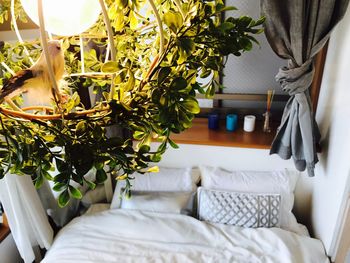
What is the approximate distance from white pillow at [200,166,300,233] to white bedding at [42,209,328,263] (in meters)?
0.15

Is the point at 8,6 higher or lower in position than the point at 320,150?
higher

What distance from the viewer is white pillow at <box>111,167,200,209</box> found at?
1.77 m

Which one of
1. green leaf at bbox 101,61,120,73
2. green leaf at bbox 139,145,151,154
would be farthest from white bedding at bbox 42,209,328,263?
green leaf at bbox 101,61,120,73

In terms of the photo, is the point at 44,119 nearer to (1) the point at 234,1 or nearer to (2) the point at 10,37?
(2) the point at 10,37

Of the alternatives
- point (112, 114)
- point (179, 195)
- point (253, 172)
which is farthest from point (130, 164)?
point (253, 172)

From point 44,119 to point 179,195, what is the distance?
1.32 metres

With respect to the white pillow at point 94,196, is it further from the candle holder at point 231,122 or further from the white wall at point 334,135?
the white wall at point 334,135

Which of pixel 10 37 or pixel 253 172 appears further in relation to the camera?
pixel 253 172

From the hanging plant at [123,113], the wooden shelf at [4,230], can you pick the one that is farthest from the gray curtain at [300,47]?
the wooden shelf at [4,230]

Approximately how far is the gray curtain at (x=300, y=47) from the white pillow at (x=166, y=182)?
633mm

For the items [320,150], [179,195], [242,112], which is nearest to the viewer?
[320,150]

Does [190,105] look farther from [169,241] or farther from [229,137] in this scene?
[229,137]

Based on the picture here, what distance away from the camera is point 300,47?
128 centimetres

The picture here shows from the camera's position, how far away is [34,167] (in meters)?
0.54
